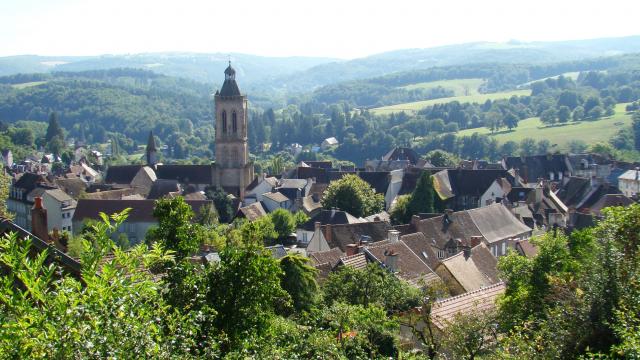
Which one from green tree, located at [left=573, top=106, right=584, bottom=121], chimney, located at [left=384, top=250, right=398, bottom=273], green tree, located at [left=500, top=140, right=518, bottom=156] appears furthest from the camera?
green tree, located at [left=573, top=106, right=584, bottom=121]

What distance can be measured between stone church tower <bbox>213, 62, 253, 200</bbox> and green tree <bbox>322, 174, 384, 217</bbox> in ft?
72.2

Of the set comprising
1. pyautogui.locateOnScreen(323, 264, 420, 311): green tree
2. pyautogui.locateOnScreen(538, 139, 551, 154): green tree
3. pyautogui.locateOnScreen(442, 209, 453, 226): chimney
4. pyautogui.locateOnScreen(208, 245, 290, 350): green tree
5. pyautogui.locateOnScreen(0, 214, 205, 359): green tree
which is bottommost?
pyautogui.locateOnScreen(538, 139, 551, 154): green tree

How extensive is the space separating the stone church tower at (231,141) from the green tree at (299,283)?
2225 inches

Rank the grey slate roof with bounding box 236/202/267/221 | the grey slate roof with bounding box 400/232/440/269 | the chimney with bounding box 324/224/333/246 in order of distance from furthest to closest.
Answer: the grey slate roof with bounding box 236/202/267/221 → the chimney with bounding box 324/224/333/246 → the grey slate roof with bounding box 400/232/440/269

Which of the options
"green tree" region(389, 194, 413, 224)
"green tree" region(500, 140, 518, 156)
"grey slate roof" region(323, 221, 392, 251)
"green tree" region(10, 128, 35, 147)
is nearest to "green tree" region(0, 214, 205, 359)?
"grey slate roof" region(323, 221, 392, 251)

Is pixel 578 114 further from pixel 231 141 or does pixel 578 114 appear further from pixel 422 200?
pixel 422 200

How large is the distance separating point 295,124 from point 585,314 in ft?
579

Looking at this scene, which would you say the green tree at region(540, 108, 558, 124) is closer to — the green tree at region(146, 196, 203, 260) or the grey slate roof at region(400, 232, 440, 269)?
the grey slate roof at region(400, 232, 440, 269)

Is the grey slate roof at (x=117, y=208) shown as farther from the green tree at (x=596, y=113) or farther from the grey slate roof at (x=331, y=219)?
the green tree at (x=596, y=113)

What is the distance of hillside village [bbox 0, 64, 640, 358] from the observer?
33.6m

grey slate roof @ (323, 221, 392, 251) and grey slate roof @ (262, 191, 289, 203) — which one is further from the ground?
grey slate roof @ (323, 221, 392, 251)

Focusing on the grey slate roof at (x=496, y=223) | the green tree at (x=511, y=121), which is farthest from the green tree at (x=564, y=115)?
the grey slate roof at (x=496, y=223)

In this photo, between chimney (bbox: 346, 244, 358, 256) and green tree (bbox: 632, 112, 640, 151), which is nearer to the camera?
chimney (bbox: 346, 244, 358, 256)

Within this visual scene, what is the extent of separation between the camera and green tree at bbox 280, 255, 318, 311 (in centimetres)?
2641
